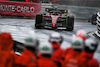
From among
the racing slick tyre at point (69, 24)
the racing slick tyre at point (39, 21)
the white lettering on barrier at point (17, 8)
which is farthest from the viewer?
the white lettering on barrier at point (17, 8)

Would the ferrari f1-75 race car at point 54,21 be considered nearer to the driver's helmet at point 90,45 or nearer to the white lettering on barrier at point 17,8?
the white lettering on barrier at point 17,8

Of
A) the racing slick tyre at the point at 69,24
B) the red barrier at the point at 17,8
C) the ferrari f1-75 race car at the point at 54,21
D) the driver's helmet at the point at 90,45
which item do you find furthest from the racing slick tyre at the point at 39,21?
the driver's helmet at the point at 90,45

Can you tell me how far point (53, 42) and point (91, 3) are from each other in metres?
23.7

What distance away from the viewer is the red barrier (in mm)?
21734

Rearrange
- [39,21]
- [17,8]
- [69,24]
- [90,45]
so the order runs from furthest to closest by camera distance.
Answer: [17,8] < [39,21] < [69,24] < [90,45]

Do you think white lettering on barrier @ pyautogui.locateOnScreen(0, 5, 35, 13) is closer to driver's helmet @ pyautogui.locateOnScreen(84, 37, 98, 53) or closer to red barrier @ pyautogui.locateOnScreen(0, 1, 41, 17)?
red barrier @ pyautogui.locateOnScreen(0, 1, 41, 17)

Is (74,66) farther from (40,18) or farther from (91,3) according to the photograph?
(91,3)

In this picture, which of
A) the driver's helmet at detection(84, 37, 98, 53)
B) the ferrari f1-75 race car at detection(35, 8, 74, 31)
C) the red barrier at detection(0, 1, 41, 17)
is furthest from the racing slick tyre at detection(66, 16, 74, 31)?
the driver's helmet at detection(84, 37, 98, 53)

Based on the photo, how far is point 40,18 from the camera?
14.0 metres

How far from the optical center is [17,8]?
72.2ft

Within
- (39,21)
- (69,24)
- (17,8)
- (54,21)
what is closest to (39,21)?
(39,21)

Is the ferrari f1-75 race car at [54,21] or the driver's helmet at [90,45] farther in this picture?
the ferrari f1-75 race car at [54,21]

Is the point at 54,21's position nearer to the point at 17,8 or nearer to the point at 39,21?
the point at 39,21

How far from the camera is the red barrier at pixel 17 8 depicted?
21.7 m
